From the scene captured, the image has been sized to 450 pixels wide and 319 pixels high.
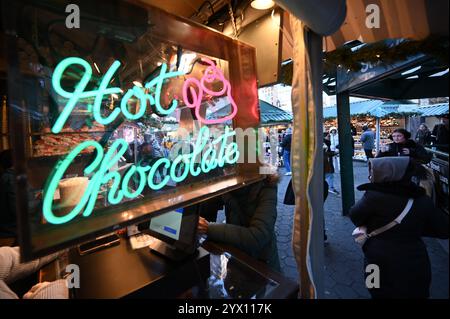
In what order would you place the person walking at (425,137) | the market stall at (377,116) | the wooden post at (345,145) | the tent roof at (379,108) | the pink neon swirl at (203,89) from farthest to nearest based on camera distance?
the market stall at (377,116)
the wooden post at (345,145)
the tent roof at (379,108)
the person walking at (425,137)
the pink neon swirl at (203,89)

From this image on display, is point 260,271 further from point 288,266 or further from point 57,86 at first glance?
point 288,266

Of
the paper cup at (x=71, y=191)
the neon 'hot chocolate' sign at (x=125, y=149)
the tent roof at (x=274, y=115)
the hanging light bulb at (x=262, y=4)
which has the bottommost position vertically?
the paper cup at (x=71, y=191)

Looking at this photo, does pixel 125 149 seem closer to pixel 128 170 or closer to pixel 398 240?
pixel 128 170

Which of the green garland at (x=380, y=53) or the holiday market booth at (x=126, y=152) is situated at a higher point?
the green garland at (x=380, y=53)

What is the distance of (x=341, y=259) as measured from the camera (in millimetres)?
3178

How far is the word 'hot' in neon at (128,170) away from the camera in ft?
3.11

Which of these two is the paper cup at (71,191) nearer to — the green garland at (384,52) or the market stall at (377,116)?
the green garland at (384,52)

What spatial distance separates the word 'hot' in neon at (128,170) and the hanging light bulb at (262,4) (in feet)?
3.34

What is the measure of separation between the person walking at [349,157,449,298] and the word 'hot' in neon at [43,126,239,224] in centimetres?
129

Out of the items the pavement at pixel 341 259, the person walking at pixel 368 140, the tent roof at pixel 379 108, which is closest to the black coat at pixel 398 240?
the pavement at pixel 341 259

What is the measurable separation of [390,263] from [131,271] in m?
1.97

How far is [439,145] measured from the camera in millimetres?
1214

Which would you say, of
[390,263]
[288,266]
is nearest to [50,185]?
[390,263]

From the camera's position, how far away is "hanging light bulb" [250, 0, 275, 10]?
1.72m
